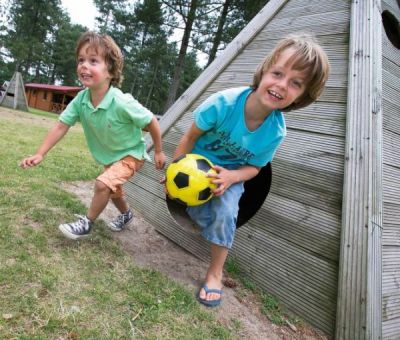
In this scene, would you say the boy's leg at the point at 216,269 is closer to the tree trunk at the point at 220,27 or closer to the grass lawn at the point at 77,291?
the grass lawn at the point at 77,291

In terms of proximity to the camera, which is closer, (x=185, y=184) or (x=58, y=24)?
(x=185, y=184)

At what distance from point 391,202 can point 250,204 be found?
3.09 feet

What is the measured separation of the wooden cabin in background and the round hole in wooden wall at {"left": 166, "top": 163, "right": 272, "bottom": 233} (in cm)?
3160

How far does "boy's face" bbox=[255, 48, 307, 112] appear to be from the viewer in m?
1.99

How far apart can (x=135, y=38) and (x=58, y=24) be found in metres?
9.40

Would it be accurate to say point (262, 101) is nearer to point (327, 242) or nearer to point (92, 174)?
point (327, 242)

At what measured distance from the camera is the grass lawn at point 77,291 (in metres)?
1.66

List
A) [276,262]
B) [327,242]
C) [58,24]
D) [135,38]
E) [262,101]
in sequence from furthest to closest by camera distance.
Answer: [58,24] < [135,38] < [276,262] < [327,242] < [262,101]

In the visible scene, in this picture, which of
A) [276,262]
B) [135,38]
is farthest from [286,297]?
[135,38]

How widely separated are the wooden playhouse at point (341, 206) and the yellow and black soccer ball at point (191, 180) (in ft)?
1.54

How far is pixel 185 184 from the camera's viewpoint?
2.12m

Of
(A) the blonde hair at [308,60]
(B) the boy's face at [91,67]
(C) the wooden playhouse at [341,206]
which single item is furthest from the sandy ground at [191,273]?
(A) the blonde hair at [308,60]

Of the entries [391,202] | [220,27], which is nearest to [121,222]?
[391,202]

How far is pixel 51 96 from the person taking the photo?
111 ft
